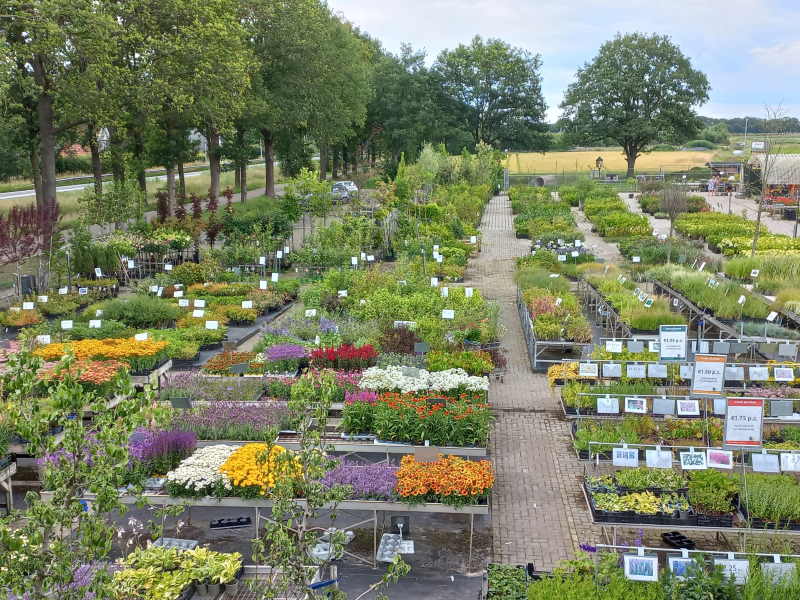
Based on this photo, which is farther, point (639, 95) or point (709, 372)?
point (639, 95)

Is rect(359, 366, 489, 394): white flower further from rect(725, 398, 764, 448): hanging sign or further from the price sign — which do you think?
rect(725, 398, 764, 448): hanging sign

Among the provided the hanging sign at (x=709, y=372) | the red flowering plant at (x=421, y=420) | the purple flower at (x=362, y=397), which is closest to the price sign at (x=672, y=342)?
the hanging sign at (x=709, y=372)

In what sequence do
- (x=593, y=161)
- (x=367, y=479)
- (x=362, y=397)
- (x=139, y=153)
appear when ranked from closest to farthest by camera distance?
1. (x=367, y=479)
2. (x=362, y=397)
3. (x=139, y=153)
4. (x=593, y=161)

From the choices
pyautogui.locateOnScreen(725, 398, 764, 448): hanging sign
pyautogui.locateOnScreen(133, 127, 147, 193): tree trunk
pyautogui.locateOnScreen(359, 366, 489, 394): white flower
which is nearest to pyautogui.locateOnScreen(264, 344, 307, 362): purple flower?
pyautogui.locateOnScreen(359, 366, 489, 394): white flower

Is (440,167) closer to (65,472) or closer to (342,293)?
(342,293)

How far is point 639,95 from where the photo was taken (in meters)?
54.4

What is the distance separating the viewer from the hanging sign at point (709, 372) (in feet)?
30.0

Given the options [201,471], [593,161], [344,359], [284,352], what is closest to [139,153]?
[284,352]

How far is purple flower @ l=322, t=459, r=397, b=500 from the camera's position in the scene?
8.18m

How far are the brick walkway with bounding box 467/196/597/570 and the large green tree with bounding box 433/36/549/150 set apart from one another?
45.7 m

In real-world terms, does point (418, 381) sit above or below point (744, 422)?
below

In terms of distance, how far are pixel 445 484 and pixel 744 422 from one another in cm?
318

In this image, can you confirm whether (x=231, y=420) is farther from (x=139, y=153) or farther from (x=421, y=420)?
(x=139, y=153)

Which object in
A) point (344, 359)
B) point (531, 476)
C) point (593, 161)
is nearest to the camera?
point (531, 476)
